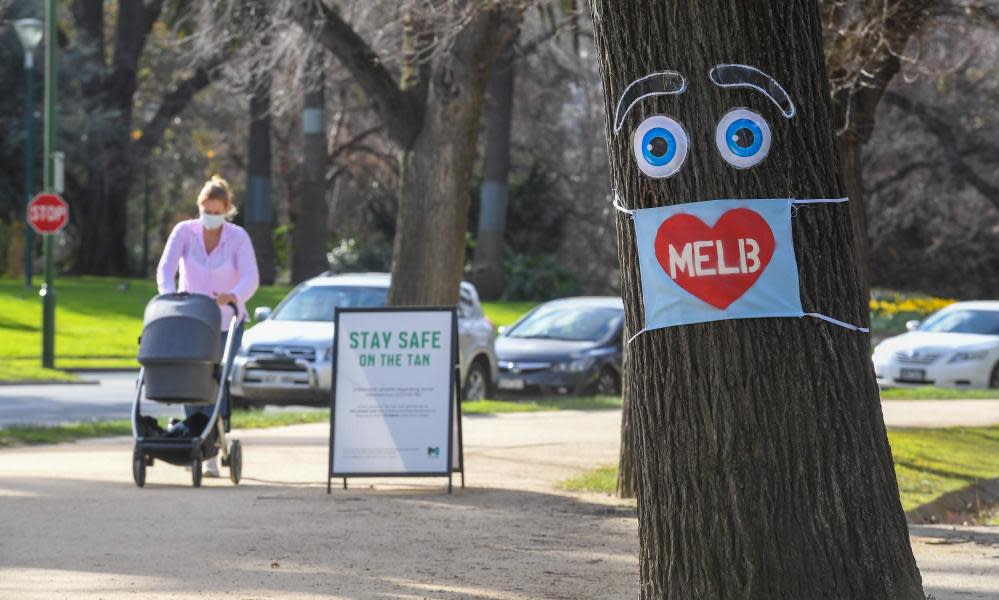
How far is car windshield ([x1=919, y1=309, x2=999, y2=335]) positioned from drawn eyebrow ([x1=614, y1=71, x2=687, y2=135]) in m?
21.3

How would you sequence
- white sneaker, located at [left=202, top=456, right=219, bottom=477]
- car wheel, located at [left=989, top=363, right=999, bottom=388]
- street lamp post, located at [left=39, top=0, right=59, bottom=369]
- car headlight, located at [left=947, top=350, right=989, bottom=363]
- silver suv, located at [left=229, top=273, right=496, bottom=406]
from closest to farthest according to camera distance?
white sneaker, located at [left=202, top=456, right=219, bottom=477] < silver suv, located at [left=229, top=273, right=496, bottom=406] < street lamp post, located at [left=39, top=0, right=59, bottom=369] < car headlight, located at [left=947, top=350, right=989, bottom=363] < car wheel, located at [left=989, top=363, right=999, bottom=388]

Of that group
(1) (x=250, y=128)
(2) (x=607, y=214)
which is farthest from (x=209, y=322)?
(2) (x=607, y=214)

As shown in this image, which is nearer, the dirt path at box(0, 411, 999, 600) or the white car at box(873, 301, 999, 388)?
the dirt path at box(0, 411, 999, 600)

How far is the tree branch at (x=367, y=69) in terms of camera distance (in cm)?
1453

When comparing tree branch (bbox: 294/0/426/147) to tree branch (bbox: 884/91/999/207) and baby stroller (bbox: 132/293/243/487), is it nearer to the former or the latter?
baby stroller (bbox: 132/293/243/487)

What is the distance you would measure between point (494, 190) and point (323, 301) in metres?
21.1

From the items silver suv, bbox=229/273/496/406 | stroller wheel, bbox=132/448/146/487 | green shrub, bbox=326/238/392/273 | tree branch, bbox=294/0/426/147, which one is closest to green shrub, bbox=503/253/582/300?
green shrub, bbox=326/238/392/273

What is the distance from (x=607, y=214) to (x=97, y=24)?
50.9 ft

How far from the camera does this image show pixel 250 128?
42875 mm

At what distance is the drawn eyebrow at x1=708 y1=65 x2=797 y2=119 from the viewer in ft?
17.2

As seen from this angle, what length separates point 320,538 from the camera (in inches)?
317

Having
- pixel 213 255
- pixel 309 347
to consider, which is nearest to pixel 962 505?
pixel 213 255

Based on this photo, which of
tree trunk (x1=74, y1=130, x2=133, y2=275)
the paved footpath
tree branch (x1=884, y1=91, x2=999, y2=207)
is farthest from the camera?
tree trunk (x1=74, y1=130, x2=133, y2=275)

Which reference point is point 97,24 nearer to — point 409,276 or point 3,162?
point 3,162
